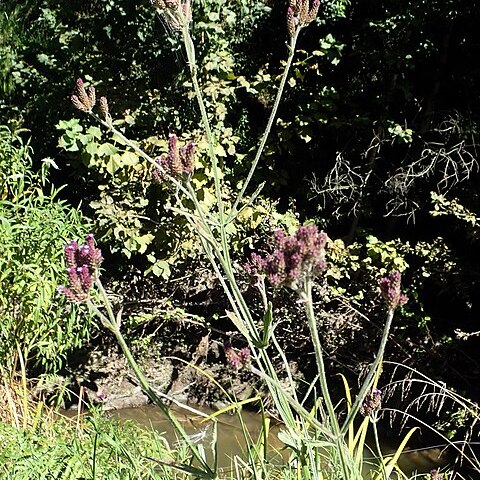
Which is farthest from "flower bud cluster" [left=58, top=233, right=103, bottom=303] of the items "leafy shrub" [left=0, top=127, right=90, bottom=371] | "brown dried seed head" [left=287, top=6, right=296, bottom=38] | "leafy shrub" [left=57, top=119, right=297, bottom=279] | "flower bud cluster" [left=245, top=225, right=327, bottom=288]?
"leafy shrub" [left=57, top=119, right=297, bottom=279]

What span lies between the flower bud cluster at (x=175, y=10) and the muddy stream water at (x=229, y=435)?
2818 millimetres

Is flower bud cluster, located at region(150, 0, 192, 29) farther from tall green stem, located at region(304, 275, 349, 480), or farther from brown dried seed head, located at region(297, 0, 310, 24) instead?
tall green stem, located at region(304, 275, 349, 480)

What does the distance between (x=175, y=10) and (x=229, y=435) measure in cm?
351

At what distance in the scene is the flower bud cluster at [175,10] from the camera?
1.50 m

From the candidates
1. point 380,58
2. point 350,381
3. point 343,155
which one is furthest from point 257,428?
point 380,58

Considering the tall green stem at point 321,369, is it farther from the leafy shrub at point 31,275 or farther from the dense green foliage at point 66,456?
A: the leafy shrub at point 31,275

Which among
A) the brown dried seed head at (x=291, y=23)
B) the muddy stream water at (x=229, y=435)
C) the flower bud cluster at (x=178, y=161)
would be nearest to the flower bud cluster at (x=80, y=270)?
the flower bud cluster at (x=178, y=161)

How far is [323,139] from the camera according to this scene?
205 inches

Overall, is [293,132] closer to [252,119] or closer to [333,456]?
[252,119]

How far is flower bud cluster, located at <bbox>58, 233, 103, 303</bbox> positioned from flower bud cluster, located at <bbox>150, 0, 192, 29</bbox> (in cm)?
52

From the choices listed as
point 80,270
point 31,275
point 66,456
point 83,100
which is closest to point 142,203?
point 31,275

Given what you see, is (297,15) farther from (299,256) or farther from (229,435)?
(229,435)

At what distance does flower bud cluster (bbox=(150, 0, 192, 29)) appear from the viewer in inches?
59.0

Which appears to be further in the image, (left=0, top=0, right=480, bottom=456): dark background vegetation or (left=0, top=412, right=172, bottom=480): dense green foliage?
(left=0, top=0, right=480, bottom=456): dark background vegetation
